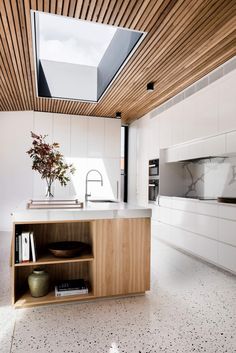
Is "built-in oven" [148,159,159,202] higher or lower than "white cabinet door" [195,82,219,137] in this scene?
lower

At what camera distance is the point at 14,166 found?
5.94 m

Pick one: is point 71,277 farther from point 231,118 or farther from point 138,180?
point 138,180

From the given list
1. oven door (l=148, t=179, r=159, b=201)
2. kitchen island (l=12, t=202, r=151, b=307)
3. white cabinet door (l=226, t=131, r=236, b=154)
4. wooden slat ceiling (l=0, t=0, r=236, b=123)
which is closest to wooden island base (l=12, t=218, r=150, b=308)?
kitchen island (l=12, t=202, r=151, b=307)

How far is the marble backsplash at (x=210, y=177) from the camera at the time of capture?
4.01 metres

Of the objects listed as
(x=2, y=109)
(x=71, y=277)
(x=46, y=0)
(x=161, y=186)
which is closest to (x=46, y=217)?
(x=71, y=277)

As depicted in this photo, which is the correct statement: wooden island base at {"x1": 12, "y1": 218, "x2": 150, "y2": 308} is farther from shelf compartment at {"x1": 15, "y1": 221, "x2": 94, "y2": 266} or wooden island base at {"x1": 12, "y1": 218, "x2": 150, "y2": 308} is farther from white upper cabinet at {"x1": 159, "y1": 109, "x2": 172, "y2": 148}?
white upper cabinet at {"x1": 159, "y1": 109, "x2": 172, "y2": 148}

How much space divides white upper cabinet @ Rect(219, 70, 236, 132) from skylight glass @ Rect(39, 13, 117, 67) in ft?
5.51

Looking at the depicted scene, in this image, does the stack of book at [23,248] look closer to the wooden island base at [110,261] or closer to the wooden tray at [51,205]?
the wooden island base at [110,261]

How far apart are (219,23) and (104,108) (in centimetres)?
346

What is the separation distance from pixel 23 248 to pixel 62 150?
4229 mm

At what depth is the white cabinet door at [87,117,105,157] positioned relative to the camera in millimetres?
6477

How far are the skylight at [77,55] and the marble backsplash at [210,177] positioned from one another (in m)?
2.12

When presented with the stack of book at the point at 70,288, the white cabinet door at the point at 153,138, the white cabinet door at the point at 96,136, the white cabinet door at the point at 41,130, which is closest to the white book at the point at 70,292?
the stack of book at the point at 70,288

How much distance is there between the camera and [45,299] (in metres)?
2.34
